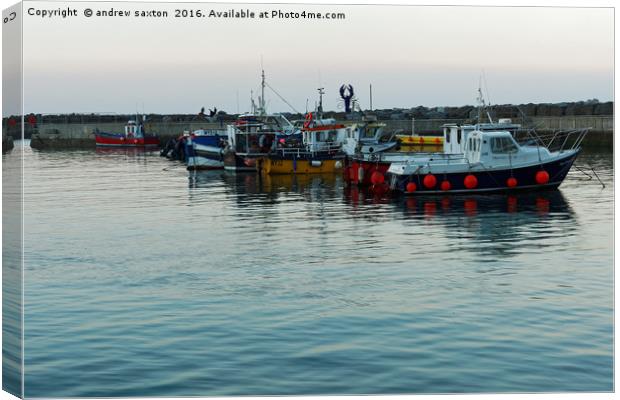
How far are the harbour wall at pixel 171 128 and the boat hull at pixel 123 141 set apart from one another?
15.3 feet

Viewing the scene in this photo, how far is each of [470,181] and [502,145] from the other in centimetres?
225

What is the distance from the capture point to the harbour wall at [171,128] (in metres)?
87.2

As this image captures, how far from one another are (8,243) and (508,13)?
8967mm

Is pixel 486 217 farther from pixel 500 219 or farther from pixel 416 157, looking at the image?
pixel 416 157

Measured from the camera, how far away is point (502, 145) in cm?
4641

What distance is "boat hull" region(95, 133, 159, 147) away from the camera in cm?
10981

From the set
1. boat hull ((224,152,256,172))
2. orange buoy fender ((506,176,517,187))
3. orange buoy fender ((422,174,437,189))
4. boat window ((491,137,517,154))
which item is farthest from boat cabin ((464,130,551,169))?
boat hull ((224,152,256,172))

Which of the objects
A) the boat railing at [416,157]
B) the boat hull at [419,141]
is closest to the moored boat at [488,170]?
the boat railing at [416,157]

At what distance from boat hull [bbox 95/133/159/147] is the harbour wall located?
466 cm

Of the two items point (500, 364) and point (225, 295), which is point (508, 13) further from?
point (225, 295)

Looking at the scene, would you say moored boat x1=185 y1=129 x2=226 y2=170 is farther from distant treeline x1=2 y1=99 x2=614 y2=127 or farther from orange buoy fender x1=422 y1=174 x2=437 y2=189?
orange buoy fender x1=422 y1=174 x2=437 y2=189

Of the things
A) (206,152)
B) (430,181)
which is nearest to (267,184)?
(430,181)

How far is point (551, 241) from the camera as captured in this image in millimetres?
31656

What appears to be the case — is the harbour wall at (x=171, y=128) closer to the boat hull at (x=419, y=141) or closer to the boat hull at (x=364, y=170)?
the boat hull at (x=419, y=141)
